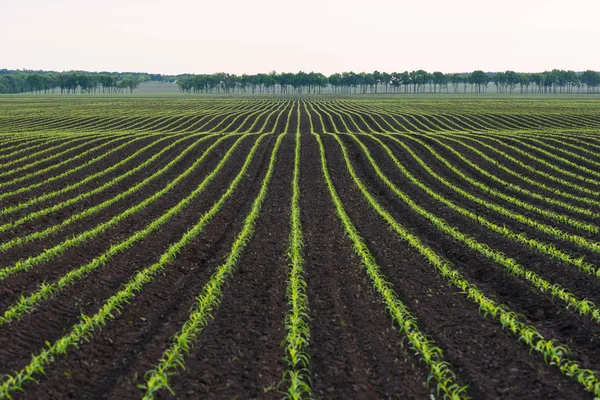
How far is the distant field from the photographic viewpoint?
24.3ft

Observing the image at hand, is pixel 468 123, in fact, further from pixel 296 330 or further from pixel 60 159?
pixel 296 330

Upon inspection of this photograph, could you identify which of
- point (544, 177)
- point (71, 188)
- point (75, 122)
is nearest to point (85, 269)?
point (71, 188)

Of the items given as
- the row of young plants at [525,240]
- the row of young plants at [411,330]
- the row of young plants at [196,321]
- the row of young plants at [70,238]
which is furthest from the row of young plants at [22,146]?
the row of young plants at [525,240]

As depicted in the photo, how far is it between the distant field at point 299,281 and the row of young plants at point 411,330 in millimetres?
42

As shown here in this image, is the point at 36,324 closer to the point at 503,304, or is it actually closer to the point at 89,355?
the point at 89,355

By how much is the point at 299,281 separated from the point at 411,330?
3014mm

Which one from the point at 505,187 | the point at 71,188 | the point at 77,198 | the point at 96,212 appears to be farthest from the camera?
the point at 505,187

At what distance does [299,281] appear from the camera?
36.1 feet

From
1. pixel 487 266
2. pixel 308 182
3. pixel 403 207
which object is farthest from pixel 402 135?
pixel 487 266

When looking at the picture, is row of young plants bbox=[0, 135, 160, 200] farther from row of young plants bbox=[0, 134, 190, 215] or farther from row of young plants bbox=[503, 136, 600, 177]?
row of young plants bbox=[503, 136, 600, 177]

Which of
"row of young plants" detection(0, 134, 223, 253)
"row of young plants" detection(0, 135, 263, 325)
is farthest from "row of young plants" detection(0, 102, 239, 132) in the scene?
"row of young plants" detection(0, 135, 263, 325)

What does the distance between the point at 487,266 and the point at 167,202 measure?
472 inches

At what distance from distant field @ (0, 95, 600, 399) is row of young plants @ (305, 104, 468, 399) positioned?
4 centimetres

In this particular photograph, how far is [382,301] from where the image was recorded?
1008 cm
